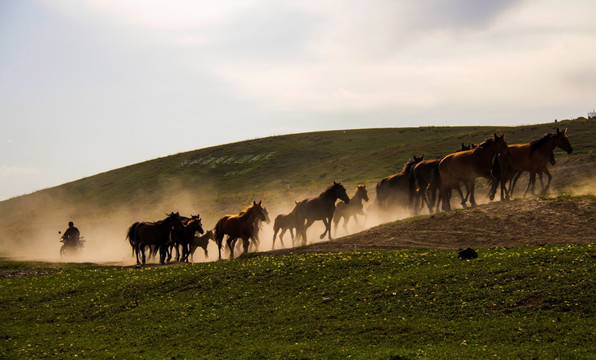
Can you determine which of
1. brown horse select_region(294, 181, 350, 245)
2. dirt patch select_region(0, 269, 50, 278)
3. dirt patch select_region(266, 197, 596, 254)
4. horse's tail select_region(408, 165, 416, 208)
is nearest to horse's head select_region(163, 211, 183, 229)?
dirt patch select_region(0, 269, 50, 278)

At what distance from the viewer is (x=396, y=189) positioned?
3803 cm

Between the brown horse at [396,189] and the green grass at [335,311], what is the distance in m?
15.7

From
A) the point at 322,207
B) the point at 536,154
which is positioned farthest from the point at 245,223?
the point at 536,154

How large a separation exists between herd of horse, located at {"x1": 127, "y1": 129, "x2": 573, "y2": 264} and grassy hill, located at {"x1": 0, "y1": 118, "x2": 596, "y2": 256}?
83.3 ft

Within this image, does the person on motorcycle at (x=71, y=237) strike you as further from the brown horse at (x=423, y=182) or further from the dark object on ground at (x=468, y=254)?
the dark object on ground at (x=468, y=254)

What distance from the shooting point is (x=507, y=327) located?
12984 millimetres

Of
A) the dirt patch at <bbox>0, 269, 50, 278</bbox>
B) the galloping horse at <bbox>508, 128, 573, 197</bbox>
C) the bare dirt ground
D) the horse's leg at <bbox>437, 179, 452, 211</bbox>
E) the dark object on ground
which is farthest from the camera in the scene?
the horse's leg at <bbox>437, 179, 452, 211</bbox>

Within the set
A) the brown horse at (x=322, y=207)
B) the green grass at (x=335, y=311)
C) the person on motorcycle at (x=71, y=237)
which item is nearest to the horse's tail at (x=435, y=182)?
the brown horse at (x=322, y=207)

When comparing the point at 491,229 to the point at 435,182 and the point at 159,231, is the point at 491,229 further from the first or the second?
the point at 159,231

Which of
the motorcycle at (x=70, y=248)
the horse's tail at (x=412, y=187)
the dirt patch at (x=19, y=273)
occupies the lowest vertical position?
the motorcycle at (x=70, y=248)

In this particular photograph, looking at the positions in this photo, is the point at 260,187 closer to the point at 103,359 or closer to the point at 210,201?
the point at 210,201

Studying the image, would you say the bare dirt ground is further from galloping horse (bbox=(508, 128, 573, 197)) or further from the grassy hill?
the grassy hill

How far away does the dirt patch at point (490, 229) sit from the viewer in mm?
23109

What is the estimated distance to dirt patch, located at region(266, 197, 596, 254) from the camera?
23109 mm
